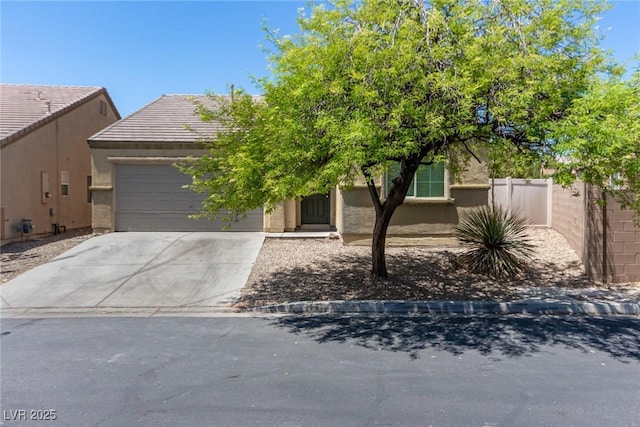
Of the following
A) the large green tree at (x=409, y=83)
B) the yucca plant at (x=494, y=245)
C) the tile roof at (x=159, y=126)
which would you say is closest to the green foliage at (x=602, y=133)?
the large green tree at (x=409, y=83)

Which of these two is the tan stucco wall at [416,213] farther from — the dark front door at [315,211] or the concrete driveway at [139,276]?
the concrete driveway at [139,276]

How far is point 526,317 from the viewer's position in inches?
299

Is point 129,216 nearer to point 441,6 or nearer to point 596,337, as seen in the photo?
point 441,6

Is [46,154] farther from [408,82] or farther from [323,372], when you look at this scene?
[323,372]

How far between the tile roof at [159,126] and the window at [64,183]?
9.27 feet

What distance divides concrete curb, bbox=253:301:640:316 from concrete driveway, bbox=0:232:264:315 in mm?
1578

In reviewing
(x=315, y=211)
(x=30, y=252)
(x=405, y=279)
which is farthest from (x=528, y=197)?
(x=30, y=252)

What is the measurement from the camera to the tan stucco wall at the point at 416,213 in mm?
12891

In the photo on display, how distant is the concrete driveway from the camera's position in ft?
28.0

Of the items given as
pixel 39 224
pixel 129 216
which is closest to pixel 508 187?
pixel 129 216

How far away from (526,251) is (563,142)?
600cm

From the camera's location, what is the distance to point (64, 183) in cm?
1656

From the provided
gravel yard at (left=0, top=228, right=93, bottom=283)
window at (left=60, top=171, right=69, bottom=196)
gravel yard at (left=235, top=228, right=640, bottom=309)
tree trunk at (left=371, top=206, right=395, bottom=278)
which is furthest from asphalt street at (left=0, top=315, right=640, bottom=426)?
window at (left=60, top=171, right=69, bottom=196)

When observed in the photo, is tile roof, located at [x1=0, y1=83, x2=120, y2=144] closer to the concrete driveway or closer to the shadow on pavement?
the concrete driveway
